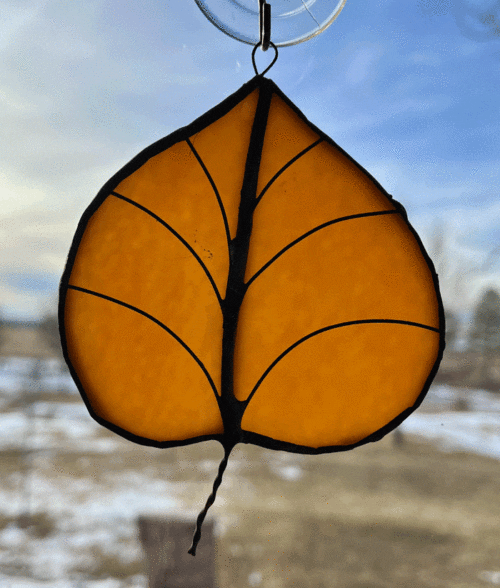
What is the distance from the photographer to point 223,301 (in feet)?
1.34

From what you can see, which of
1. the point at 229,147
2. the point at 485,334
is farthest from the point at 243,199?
the point at 485,334

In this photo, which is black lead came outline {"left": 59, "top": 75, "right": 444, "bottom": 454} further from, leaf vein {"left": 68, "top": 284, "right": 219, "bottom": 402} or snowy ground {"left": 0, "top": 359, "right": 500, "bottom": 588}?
snowy ground {"left": 0, "top": 359, "right": 500, "bottom": 588}

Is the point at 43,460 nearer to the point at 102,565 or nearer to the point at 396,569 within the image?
the point at 102,565

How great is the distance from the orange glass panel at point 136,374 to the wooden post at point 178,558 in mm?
1351

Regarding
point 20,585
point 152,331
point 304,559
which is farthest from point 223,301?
point 304,559

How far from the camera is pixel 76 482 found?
2.65 m

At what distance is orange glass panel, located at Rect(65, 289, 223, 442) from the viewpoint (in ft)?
1.23

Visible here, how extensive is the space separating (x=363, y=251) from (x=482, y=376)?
335 centimetres

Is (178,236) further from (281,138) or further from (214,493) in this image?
(214,493)

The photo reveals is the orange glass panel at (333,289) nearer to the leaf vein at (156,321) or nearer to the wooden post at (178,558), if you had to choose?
the leaf vein at (156,321)

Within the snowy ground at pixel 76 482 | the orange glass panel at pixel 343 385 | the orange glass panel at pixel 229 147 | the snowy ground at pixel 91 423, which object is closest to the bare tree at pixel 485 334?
the snowy ground at pixel 91 423

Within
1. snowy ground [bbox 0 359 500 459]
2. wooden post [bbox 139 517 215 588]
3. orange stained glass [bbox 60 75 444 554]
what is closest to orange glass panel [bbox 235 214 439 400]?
orange stained glass [bbox 60 75 444 554]

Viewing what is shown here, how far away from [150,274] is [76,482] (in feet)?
9.02

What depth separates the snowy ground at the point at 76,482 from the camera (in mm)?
1920
